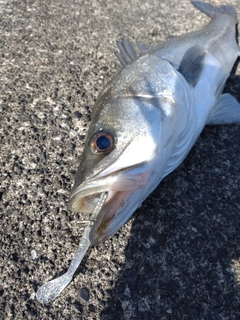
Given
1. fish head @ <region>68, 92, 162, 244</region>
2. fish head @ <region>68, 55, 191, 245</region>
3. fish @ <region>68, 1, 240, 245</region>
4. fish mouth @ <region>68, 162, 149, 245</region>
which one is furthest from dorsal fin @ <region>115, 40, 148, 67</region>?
fish mouth @ <region>68, 162, 149, 245</region>

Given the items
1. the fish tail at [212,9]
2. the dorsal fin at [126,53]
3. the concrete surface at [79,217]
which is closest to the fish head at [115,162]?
the concrete surface at [79,217]

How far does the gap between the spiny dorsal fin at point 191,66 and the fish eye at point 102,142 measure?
1.00 m

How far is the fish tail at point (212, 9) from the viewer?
3.77 meters

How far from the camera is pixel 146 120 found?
215 centimetres

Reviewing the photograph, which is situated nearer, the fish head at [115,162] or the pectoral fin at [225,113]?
the fish head at [115,162]

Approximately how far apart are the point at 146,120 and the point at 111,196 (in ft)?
1.81

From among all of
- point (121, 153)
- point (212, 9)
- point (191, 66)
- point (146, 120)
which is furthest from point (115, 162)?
point (212, 9)

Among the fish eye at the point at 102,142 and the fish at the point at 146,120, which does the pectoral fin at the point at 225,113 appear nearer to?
the fish at the point at 146,120

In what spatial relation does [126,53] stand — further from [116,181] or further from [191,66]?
[116,181]

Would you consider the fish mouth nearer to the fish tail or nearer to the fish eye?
the fish eye

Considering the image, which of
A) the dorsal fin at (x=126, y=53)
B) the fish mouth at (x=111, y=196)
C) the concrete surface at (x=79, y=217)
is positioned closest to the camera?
the fish mouth at (x=111, y=196)

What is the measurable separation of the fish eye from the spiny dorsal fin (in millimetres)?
1001

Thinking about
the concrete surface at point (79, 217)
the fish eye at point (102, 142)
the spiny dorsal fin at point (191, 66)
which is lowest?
the concrete surface at point (79, 217)

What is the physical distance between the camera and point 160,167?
212cm
